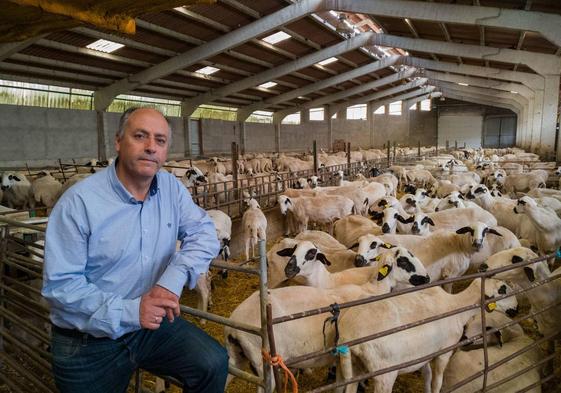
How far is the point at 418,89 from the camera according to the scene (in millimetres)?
40938

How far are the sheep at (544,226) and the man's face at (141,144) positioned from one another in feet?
25.1

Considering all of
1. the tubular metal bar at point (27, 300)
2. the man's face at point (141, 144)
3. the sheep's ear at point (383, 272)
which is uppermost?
the man's face at point (141, 144)

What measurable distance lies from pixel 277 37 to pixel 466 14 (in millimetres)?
8581

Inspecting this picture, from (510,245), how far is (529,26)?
8.30 meters

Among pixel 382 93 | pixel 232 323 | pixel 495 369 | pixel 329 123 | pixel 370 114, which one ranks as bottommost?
pixel 495 369

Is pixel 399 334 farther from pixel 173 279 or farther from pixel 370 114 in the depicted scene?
pixel 370 114

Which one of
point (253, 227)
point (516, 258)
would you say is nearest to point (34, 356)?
point (253, 227)

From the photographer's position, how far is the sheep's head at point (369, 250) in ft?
18.4

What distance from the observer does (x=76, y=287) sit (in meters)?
1.78

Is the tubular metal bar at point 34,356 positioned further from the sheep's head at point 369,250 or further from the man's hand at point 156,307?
the sheep's head at point 369,250

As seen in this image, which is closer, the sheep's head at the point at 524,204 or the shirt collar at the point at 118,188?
the shirt collar at the point at 118,188

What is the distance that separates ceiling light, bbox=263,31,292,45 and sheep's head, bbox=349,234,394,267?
14.3 m

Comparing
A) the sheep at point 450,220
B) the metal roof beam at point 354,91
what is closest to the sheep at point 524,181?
the sheep at point 450,220

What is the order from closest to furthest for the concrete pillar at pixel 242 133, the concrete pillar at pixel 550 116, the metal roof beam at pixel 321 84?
1. the concrete pillar at pixel 550 116
2. the metal roof beam at pixel 321 84
3. the concrete pillar at pixel 242 133
